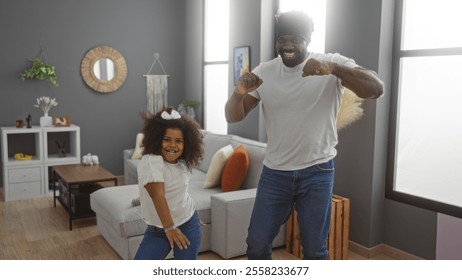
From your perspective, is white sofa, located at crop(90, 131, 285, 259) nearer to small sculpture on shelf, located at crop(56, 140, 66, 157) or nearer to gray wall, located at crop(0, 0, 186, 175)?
small sculpture on shelf, located at crop(56, 140, 66, 157)

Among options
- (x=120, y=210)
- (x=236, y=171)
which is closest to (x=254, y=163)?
(x=236, y=171)

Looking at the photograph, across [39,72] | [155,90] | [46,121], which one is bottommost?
[46,121]

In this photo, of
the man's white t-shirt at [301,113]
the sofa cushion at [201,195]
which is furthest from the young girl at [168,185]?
the sofa cushion at [201,195]

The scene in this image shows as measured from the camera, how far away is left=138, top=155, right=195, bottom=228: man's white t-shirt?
6.01ft

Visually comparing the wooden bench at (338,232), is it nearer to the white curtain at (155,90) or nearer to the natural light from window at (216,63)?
the natural light from window at (216,63)

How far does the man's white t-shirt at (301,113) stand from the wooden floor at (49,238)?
1.56 m

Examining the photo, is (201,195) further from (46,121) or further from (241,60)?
(46,121)

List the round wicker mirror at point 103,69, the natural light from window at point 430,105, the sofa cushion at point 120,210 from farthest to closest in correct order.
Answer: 1. the round wicker mirror at point 103,69
2. the sofa cushion at point 120,210
3. the natural light from window at point 430,105

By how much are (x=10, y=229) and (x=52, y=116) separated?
175 cm

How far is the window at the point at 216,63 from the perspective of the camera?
16.9 feet

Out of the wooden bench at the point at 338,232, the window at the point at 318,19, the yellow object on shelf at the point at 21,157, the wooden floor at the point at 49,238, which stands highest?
the window at the point at 318,19

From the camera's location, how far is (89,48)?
5.37 metres

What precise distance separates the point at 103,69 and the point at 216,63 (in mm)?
1353
